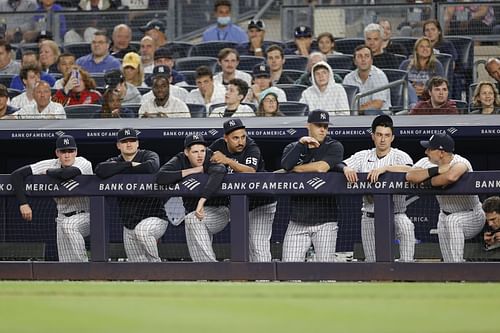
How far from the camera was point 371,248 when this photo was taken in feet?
35.2

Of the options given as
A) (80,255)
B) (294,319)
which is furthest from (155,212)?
(294,319)

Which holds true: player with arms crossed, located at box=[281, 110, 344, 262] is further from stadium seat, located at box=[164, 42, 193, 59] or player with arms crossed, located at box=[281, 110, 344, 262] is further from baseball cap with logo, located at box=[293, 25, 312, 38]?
stadium seat, located at box=[164, 42, 193, 59]

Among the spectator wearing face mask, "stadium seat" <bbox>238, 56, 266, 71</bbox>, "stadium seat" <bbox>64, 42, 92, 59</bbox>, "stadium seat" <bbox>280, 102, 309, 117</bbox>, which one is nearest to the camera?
"stadium seat" <bbox>280, 102, 309, 117</bbox>

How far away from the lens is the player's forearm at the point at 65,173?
11.1 metres

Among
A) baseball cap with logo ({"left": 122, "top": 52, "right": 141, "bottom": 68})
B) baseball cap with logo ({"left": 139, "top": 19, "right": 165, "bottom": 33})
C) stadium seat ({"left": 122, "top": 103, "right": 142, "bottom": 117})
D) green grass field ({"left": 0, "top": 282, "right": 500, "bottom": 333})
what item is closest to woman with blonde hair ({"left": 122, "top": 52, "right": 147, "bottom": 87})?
baseball cap with logo ({"left": 122, "top": 52, "right": 141, "bottom": 68})

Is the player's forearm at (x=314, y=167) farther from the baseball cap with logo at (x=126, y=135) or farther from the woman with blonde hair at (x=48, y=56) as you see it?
the woman with blonde hair at (x=48, y=56)

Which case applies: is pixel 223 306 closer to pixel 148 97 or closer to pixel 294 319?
pixel 294 319

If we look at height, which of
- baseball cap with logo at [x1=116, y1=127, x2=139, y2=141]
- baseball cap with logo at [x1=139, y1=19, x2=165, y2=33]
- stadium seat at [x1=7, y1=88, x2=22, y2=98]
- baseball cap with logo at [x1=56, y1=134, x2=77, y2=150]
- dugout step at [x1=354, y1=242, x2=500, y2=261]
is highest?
baseball cap with logo at [x1=139, y1=19, x2=165, y2=33]

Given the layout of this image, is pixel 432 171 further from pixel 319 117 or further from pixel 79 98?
pixel 79 98

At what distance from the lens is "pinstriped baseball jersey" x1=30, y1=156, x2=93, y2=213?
11.2 m

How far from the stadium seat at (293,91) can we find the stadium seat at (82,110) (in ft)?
6.90

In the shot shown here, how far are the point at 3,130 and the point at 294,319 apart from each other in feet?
20.3

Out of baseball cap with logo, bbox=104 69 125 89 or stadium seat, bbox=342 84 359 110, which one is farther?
baseball cap with logo, bbox=104 69 125 89

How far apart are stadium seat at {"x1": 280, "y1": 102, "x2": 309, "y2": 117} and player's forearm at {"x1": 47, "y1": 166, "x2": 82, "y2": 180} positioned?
3013mm
